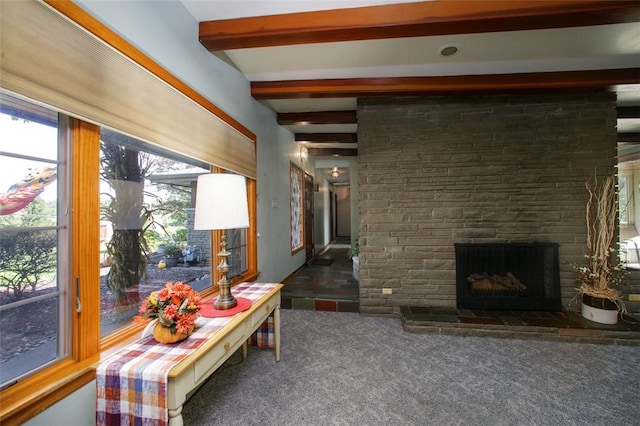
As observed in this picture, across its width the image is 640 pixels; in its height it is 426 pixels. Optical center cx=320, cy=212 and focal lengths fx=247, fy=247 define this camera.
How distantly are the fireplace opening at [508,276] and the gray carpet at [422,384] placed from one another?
0.53 metres

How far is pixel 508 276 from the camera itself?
2.95 meters

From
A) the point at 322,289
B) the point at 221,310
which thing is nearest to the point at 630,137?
the point at 322,289

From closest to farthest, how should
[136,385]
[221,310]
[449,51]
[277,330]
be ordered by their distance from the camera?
A: [136,385] < [221,310] < [277,330] < [449,51]

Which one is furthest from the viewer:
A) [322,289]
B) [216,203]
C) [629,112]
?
[322,289]

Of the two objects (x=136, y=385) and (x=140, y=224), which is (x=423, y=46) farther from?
(x=136, y=385)

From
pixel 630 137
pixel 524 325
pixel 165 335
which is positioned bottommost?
pixel 524 325

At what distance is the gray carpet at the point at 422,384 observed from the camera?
1556mm

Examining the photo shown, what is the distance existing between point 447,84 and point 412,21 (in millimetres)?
1205

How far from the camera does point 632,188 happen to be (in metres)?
4.13

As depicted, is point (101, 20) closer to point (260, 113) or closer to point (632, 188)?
point (260, 113)

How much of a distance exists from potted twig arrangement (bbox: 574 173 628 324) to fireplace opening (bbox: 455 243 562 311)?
0.25 m

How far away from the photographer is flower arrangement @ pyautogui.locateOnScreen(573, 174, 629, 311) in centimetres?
264

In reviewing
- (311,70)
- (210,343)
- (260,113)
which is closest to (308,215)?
(260,113)

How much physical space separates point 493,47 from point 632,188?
4258 millimetres
